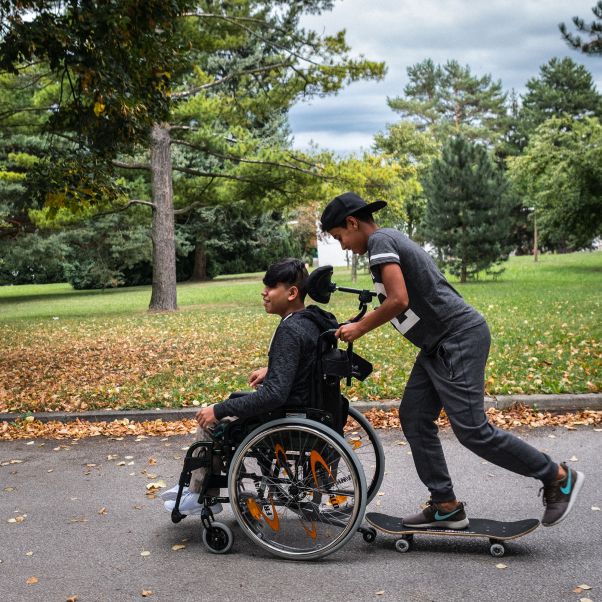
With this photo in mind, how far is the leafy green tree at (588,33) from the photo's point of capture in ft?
55.0

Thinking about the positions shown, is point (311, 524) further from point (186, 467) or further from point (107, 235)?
point (107, 235)

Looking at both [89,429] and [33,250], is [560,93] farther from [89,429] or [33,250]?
[89,429]

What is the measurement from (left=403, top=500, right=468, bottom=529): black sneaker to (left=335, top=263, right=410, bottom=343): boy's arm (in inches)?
39.7

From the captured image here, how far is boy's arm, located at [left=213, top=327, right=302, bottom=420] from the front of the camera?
11.8 ft

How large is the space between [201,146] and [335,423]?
18.1 metres

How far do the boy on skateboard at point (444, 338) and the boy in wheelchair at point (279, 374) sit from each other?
0.78ft

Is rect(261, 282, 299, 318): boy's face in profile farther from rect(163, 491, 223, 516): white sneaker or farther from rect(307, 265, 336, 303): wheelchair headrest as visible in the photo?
rect(163, 491, 223, 516): white sneaker

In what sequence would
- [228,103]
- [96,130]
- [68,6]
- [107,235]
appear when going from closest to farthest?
[68,6]
[96,130]
[228,103]
[107,235]

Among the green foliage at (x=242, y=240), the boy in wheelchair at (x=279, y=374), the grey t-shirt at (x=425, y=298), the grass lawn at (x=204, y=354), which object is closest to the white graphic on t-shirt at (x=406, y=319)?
the grey t-shirt at (x=425, y=298)

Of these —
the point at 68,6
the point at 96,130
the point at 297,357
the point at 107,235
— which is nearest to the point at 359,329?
the point at 297,357

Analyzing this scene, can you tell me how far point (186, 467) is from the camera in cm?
381

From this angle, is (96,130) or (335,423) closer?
(335,423)

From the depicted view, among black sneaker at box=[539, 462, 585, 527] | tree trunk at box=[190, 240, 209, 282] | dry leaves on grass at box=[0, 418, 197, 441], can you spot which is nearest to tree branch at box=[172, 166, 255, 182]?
dry leaves on grass at box=[0, 418, 197, 441]

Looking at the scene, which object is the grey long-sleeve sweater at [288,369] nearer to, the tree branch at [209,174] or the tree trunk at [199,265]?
the tree branch at [209,174]
